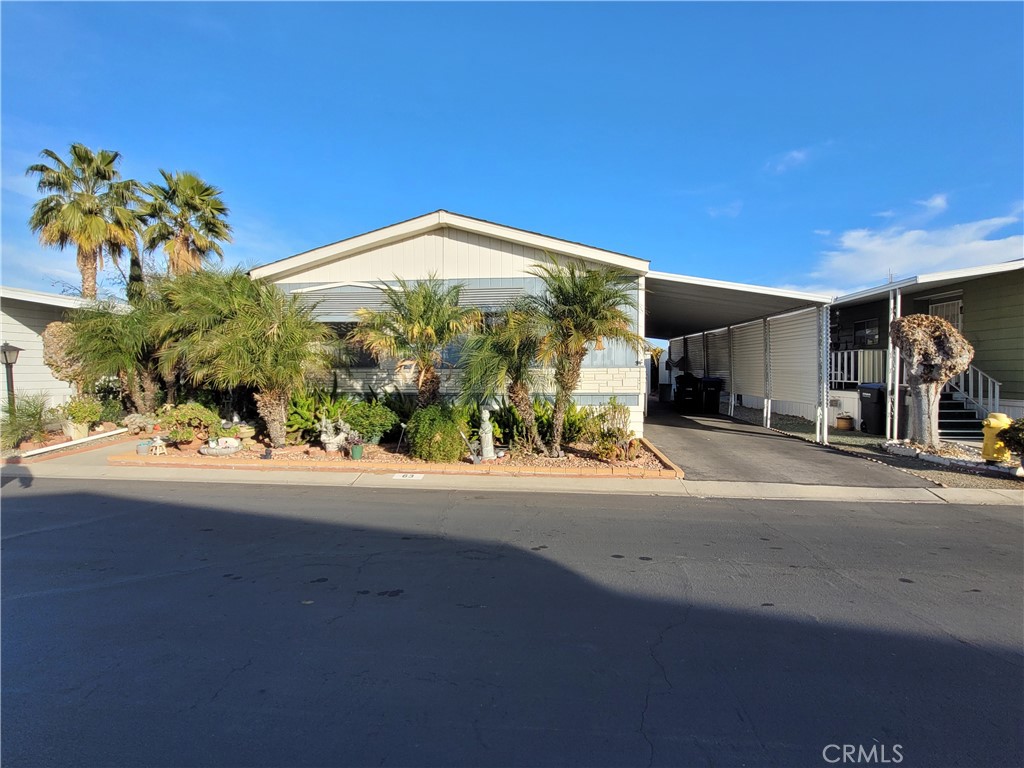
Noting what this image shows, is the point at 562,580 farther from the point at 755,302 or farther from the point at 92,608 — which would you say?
the point at 755,302

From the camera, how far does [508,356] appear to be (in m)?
9.99

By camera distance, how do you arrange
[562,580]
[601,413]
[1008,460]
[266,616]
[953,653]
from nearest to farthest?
1. [953,653]
2. [266,616]
3. [562,580]
4. [1008,460]
5. [601,413]

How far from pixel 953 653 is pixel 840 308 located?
16.2 meters

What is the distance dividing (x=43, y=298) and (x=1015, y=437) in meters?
21.8

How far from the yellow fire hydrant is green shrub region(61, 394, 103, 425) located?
766 inches

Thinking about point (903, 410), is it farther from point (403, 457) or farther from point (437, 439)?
point (403, 457)

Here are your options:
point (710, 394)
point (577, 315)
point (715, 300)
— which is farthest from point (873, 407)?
point (577, 315)

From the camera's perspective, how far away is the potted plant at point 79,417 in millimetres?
13227

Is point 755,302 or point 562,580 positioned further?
point 755,302

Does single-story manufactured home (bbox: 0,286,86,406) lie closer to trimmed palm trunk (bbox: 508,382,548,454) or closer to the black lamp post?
the black lamp post

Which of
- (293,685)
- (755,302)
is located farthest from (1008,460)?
(293,685)

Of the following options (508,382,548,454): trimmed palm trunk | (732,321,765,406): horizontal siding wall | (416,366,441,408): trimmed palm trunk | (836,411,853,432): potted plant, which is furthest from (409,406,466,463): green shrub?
(732,321,765,406): horizontal siding wall

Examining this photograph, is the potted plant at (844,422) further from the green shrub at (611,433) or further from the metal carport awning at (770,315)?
the green shrub at (611,433)

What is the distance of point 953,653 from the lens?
351cm
